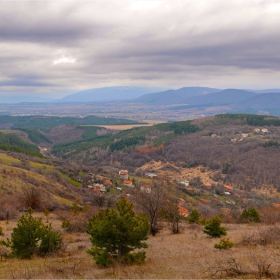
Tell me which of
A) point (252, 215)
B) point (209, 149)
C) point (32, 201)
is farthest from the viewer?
point (209, 149)

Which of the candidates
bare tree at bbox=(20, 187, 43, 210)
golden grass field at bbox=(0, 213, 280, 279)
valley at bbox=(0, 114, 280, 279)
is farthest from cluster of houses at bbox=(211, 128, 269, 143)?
golden grass field at bbox=(0, 213, 280, 279)

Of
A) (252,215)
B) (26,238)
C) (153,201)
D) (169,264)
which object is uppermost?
(26,238)

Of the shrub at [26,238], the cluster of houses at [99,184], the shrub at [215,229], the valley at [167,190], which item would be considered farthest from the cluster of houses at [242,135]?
the shrub at [26,238]

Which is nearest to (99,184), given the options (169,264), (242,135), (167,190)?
(167,190)

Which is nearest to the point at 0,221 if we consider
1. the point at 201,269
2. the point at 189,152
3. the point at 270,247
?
the point at 201,269

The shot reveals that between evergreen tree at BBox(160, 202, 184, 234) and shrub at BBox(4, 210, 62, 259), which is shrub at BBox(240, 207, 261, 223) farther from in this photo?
shrub at BBox(4, 210, 62, 259)

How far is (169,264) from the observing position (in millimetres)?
15188

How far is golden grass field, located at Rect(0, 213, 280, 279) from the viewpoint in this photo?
12.4 metres

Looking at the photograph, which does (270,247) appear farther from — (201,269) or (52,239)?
(52,239)

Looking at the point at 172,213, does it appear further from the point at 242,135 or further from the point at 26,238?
the point at 242,135

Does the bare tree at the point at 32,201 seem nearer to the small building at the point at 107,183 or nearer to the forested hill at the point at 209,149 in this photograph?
the small building at the point at 107,183

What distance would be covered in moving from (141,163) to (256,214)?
3906 inches

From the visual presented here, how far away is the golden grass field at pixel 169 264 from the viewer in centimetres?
1238

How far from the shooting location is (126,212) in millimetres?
15078
